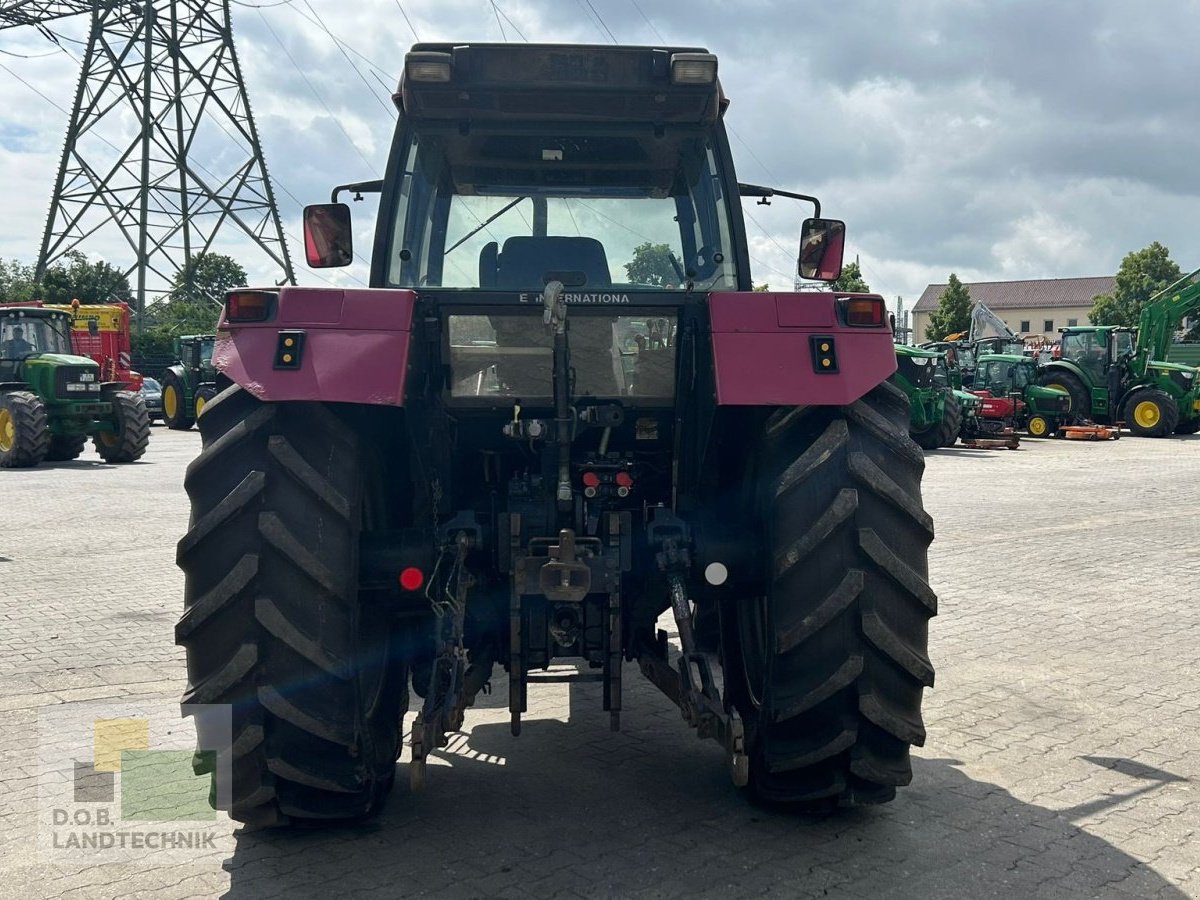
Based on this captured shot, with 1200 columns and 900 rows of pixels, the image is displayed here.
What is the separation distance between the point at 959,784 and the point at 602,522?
5.97 feet

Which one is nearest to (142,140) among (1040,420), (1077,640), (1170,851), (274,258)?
(274,258)

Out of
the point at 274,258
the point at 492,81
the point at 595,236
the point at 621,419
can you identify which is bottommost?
the point at 621,419

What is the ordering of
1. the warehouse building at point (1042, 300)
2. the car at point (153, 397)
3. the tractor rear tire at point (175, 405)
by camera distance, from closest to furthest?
the tractor rear tire at point (175, 405), the car at point (153, 397), the warehouse building at point (1042, 300)

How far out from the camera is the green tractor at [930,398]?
2250 centimetres

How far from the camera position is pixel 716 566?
389 cm

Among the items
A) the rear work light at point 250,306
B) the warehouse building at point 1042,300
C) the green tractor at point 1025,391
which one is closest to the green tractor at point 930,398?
the green tractor at point 1025,391

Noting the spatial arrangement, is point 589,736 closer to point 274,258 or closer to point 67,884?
point 67,884

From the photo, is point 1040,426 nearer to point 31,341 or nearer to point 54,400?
point 54,400

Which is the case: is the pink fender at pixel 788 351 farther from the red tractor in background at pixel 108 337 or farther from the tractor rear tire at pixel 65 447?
the red tractor in background at pixel 108 337

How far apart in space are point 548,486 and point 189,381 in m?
27.3

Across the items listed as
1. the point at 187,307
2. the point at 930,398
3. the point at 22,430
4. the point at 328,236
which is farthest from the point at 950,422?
the point at 187,307

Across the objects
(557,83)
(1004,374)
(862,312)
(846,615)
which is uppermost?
(557,83)

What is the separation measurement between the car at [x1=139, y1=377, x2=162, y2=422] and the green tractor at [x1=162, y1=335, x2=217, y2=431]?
9.58ft

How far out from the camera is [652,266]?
4.61 metres
